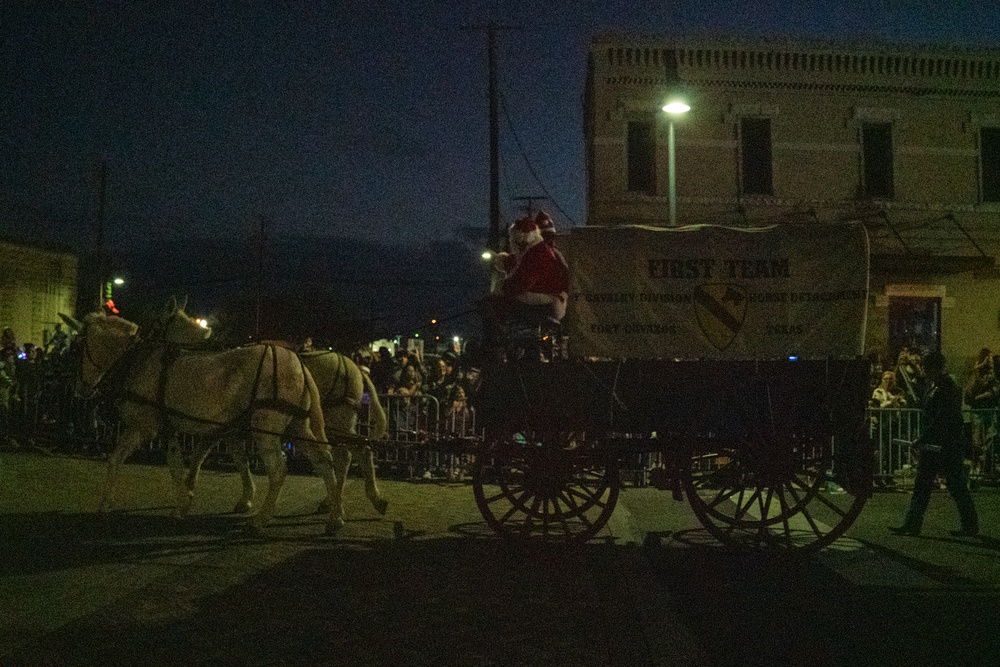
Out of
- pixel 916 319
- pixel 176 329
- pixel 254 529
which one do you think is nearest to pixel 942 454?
pixel 254 529

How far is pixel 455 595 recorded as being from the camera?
6676 mm

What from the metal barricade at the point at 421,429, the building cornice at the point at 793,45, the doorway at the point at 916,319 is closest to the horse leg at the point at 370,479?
the metal barricade at the point at 421,429

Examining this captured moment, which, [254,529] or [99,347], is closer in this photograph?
[254,529]

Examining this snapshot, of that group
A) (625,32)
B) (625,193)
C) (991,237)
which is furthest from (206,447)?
(991,237)

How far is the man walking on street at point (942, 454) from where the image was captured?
9391 mm

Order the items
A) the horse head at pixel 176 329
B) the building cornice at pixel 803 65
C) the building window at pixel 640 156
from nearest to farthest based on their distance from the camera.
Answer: the horse head at pixel 176 329 < the building cornice at pixel 803 65 < the building window at pixel 640 156

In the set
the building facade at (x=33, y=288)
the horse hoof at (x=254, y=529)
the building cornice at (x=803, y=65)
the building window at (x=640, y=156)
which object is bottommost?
the horse hoof at (x=254, y=529)

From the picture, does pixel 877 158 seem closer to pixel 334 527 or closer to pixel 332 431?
pixel 332 431

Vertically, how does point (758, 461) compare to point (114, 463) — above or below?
above

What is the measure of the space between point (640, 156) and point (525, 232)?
15.2m

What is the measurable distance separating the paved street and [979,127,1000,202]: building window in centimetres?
1527

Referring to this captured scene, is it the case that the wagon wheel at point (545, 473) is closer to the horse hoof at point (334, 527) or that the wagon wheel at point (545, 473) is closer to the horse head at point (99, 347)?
the horse hoof at point (334, 527)

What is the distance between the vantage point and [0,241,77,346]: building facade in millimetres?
36491

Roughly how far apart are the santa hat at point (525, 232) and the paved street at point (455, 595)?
284 cm
